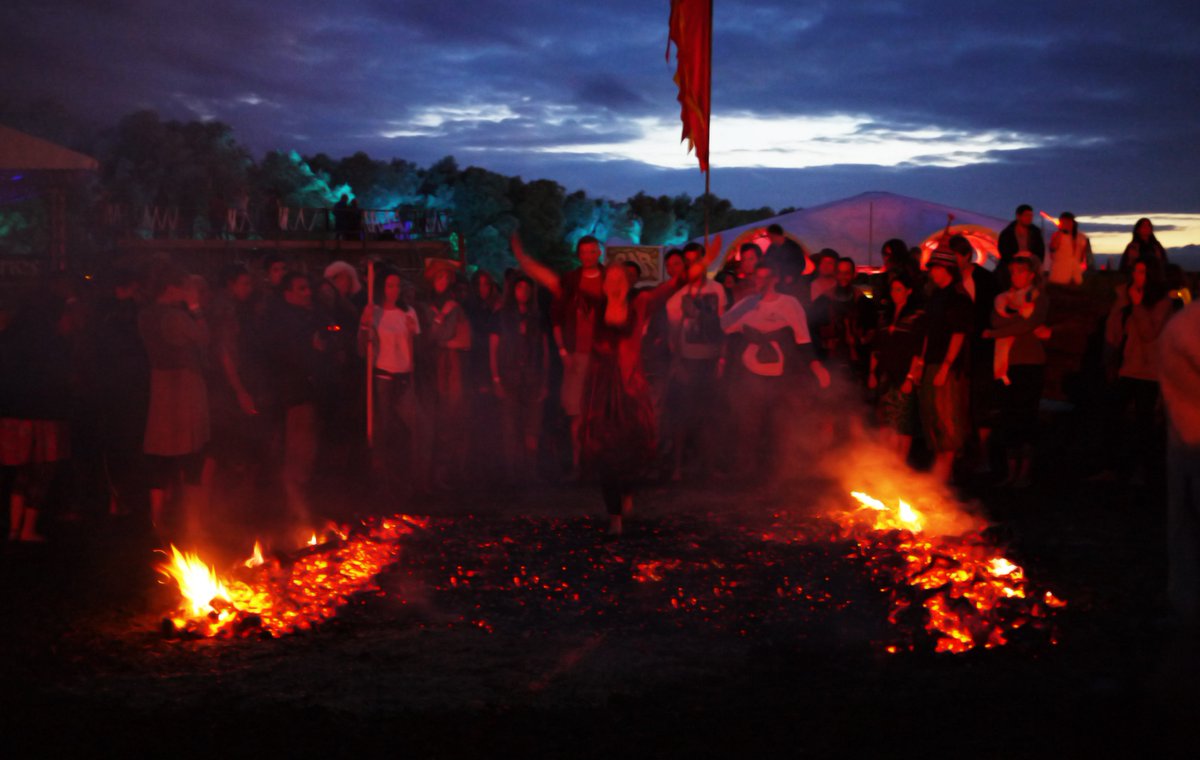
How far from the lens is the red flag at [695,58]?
417 inches

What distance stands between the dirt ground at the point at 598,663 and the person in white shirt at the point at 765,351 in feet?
8.55

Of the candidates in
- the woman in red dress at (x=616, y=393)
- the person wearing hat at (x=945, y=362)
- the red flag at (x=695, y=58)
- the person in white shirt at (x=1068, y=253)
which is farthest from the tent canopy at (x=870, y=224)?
the woman in red dress at (x=616, y=393)

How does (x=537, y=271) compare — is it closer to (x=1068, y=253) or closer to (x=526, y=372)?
(x=526, y=372)

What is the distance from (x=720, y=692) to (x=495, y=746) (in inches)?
43.2

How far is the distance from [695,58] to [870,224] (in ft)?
32.4

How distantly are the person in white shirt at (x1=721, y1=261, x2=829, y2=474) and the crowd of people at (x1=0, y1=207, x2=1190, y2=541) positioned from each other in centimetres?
2

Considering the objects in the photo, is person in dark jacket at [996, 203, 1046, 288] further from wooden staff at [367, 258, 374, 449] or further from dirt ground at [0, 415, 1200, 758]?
wooden staff at [367, 258, 374, 449]

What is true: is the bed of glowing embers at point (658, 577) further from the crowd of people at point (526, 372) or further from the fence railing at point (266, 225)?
the fence railing at point (266, 225)

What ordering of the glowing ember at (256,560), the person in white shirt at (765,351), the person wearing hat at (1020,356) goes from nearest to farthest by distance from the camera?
the glowing ember at (256,560)
the person wearing hat at (1020,356)
the person in white shirt at (765,351)

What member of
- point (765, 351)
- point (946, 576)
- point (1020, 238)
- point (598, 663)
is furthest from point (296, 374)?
point (1020, 238)

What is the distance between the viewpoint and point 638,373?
816cm

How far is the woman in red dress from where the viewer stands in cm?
795

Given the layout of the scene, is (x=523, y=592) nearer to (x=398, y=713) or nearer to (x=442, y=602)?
(x=442, y=602)

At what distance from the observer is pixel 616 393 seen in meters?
8.09
